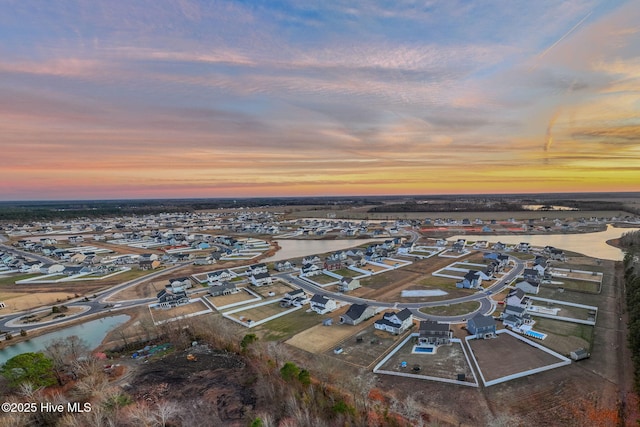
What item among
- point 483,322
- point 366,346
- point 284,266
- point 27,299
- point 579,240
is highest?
A: point 579,240

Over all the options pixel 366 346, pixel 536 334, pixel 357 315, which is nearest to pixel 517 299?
pixel 536 334

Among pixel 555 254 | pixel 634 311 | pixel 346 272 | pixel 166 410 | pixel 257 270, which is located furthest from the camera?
pixel 555 254

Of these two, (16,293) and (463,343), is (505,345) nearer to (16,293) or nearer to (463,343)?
(463,343)

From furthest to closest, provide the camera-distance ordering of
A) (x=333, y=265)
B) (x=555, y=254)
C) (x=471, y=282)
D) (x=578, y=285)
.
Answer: (x=555, y=254) → (x=333, y=265) → (x=471, y=282) → (x=578, y=285)

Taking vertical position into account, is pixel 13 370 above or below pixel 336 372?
above

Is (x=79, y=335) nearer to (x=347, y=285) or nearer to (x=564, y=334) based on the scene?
(x=347, y=285)

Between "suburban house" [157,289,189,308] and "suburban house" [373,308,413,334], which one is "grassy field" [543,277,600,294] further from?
"suburban house" [157,289,189,308]

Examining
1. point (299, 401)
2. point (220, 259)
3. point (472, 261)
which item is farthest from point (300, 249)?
point (299, 401)

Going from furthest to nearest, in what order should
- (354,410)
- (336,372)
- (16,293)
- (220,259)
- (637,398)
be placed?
(220,259)
(16,293)
(336,372)
(637,398)
(354,410)
